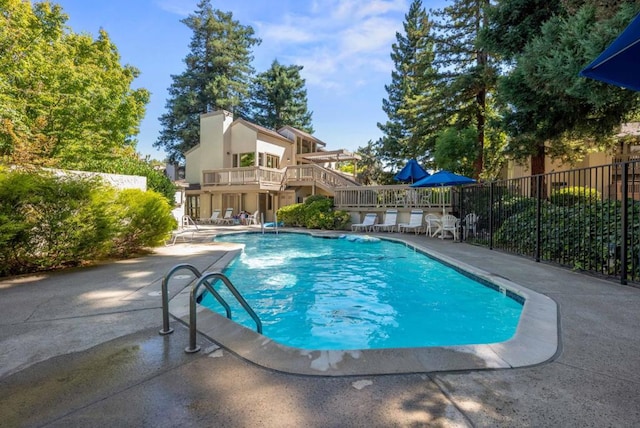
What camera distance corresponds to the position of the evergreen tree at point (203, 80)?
32.4 metres

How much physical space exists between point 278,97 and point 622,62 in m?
35.8

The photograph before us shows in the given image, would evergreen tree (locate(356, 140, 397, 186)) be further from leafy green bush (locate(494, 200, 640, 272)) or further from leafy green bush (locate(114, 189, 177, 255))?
leafy green bush (locate(114, 189, 177, 255))

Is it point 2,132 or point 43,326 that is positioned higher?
point 2,132

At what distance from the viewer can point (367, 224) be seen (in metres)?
15.6

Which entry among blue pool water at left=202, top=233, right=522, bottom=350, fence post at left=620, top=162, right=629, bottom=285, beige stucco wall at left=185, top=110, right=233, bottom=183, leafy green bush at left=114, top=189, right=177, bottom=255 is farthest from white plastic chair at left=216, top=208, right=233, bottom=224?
fence post at left=620, top=162, right=629, bottom=285

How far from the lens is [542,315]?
3582 mm

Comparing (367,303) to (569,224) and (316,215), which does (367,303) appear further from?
(316,215)

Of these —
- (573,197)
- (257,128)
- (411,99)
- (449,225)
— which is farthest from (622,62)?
(257,128)

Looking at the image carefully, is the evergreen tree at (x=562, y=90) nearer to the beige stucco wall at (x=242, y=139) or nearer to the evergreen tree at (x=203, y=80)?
the beige stucco wall at (x=242, y=139)

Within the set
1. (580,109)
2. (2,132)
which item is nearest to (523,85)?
(580,109)

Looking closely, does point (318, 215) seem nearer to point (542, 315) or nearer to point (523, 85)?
point (523, 85)

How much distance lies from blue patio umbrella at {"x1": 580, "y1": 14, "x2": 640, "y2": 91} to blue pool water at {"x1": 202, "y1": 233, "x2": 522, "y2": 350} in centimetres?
296

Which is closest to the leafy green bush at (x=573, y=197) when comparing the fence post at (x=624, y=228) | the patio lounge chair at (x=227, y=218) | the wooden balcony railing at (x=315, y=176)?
the fence post at (x=624, y=228)

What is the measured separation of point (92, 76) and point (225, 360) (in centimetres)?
1722
